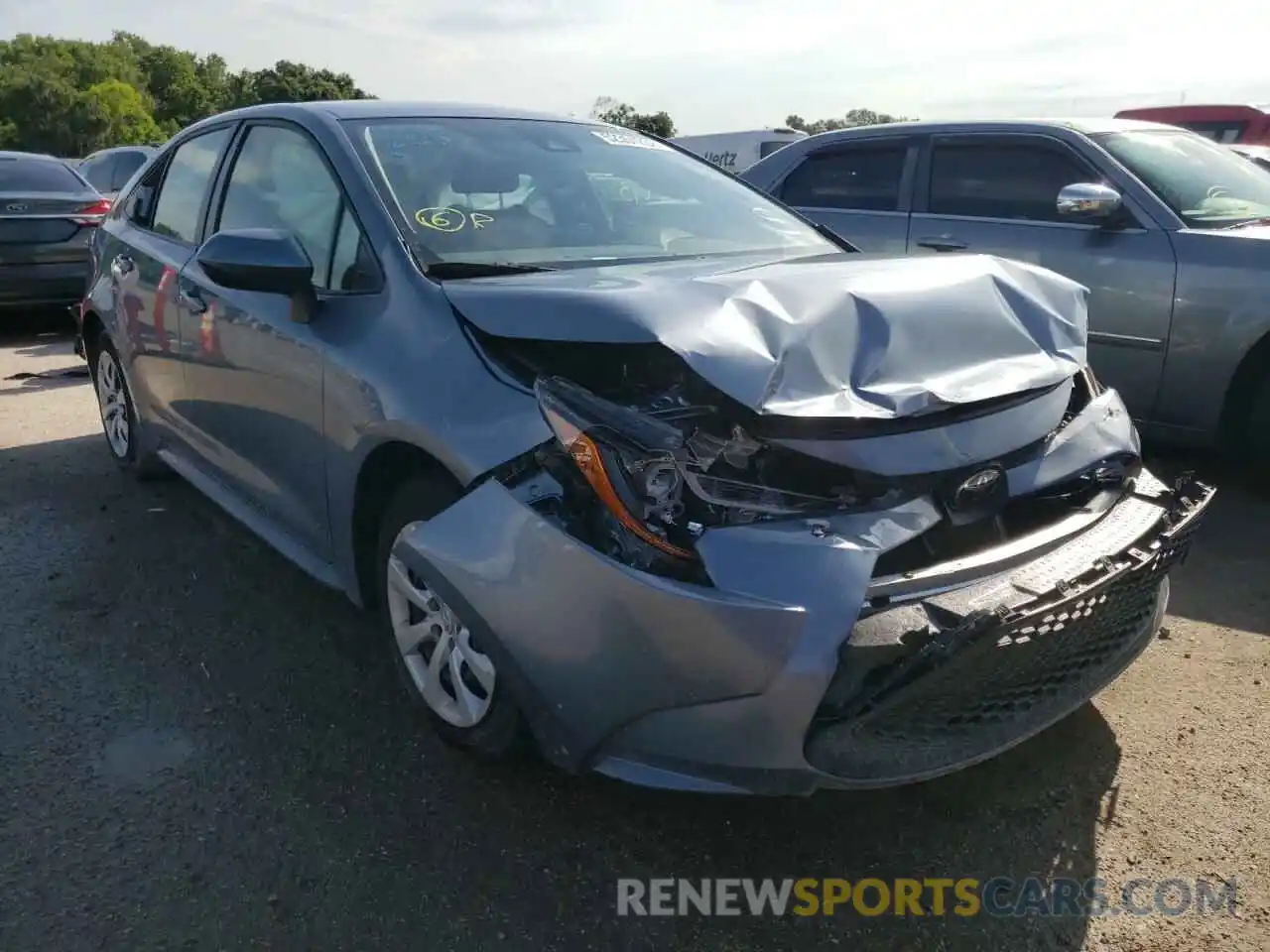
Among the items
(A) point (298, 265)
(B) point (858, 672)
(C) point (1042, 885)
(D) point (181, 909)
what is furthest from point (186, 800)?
(C) point (1042, 885)

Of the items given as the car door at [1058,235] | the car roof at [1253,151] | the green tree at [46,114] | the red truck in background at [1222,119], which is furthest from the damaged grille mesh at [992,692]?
the green tree at [46,114]

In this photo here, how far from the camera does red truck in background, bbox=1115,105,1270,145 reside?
12305mm

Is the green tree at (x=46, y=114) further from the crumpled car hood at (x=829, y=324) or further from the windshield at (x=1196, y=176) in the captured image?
the crumpled car hood at (x=829, y=324)

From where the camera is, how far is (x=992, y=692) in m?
2.18

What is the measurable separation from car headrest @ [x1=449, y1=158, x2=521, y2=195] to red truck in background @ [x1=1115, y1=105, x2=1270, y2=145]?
10963 millimetres

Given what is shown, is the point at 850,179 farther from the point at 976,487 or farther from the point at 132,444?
the point at 976,487

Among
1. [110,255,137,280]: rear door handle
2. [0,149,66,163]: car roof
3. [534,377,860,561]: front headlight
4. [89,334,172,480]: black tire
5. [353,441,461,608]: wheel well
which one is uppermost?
[0,149,66,163]: car roof

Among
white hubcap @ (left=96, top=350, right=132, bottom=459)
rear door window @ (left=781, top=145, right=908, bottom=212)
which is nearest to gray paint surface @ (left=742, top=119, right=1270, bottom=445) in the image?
rear door window @ (left=781, top=145, right=908, bottom=212)

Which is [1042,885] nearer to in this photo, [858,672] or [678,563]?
[858,672]

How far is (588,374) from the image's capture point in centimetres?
245

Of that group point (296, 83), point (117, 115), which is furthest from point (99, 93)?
point (296, 83)

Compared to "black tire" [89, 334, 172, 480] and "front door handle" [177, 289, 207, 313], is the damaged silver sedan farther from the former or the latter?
"black tire" [89, 334, 172, 480]

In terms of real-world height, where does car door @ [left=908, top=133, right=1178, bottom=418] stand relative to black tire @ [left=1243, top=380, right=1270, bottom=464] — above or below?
above

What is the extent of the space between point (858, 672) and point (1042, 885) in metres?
0.75
